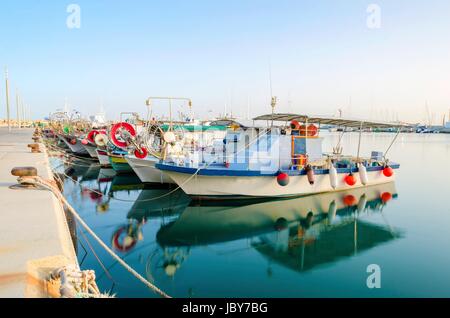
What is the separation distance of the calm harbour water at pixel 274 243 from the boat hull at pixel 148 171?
127 centimetres

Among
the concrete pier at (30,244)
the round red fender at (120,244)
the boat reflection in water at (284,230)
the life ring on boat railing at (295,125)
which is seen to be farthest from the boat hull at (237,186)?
the concrete pier at (30,244)

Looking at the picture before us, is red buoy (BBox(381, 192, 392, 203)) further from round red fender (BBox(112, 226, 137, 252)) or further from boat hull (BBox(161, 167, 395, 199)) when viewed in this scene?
round red fender (BBox(112, 226, 137, 252))

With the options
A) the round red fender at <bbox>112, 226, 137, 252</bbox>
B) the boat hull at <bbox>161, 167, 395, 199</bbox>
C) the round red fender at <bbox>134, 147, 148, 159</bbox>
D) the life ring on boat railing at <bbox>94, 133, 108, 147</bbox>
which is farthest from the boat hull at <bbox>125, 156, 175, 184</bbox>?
the life ring on boat railing at <bbox>94, 133, 108, 147</bbox>

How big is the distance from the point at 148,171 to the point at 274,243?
9.90 meters

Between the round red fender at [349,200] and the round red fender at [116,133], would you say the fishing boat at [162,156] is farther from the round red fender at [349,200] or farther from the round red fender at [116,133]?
the round red fender at [349,200]

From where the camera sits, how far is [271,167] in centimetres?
1297

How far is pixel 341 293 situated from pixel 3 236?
619cm

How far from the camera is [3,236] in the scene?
4.36 m

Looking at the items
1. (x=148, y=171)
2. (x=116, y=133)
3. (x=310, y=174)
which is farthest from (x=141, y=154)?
(x=310, y=174)

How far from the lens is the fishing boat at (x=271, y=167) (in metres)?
12.3

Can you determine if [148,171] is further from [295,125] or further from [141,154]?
[295,125]

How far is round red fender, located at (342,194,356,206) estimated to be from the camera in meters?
13.6

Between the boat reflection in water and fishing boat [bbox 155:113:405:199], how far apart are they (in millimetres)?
649
